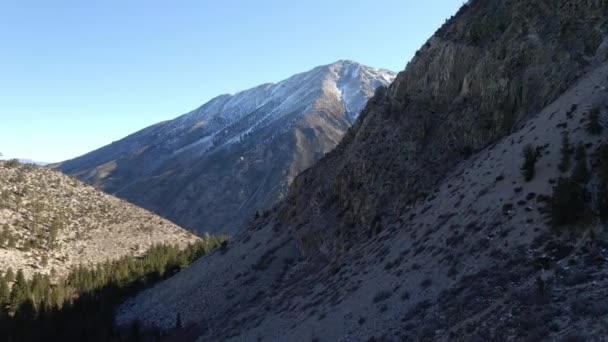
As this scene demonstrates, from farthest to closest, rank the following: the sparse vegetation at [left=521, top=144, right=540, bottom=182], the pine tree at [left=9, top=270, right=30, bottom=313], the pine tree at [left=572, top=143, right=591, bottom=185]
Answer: the pine tree at [left=9, top=270, right=30, bottom=313] < the sparse vegetation at [left=521, top=144, right=540, bottom=182] < the pine tree at [left=572, top=143, right=591, bottom=185]

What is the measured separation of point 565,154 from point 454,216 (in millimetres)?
7432

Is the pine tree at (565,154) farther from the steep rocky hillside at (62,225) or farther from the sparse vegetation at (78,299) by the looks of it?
the steep rocky hillside at (62,225)

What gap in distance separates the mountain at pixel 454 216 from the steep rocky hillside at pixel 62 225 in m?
30.2

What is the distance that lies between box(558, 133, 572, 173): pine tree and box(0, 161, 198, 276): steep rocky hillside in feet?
282

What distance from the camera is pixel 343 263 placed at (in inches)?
1521

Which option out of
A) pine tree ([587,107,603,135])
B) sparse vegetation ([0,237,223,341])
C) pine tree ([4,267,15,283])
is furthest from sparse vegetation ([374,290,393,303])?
pine tree ([4,267,15,283])

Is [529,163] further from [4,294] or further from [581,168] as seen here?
[4,294]

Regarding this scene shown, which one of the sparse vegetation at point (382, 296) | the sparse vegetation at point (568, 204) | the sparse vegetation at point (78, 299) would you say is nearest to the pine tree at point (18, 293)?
the sparse vegetation at point (78, 299)

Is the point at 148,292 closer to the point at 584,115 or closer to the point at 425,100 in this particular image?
the point at 425,100

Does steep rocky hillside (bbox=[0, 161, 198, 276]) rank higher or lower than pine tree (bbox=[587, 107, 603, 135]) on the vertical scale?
higher

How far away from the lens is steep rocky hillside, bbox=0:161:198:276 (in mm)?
88500

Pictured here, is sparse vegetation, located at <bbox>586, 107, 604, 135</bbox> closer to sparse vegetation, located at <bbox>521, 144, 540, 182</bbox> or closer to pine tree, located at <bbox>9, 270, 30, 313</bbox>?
sparse vegetation, located at <bbox>521, 144, 540, 182</bbox>

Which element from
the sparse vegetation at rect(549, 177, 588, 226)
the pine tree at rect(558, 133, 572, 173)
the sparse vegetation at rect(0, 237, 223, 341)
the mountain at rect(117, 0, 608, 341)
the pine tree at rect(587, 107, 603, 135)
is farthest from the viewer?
the sparse vegetation at rect(0, 237, 223, 341)

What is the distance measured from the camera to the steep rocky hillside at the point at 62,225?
8850 centimetres
